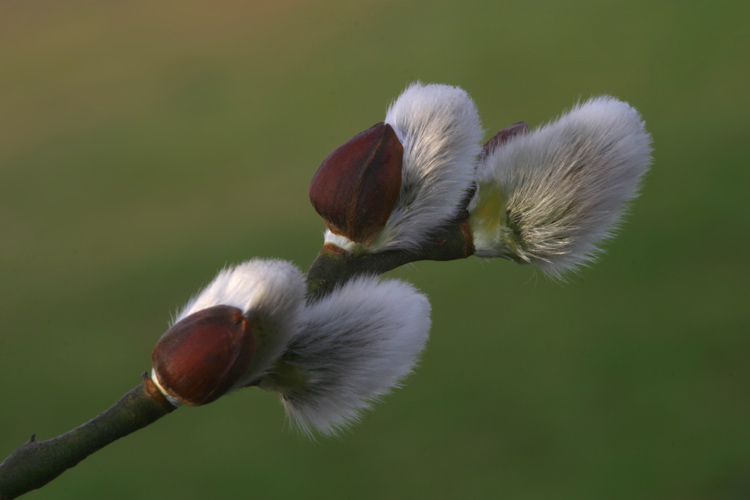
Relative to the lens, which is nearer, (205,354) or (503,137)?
(205,354)

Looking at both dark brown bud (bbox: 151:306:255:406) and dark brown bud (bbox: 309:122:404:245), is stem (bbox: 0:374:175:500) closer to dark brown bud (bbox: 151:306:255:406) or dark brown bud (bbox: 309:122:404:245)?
dark brown bud (bbox: 151:306:255:406)

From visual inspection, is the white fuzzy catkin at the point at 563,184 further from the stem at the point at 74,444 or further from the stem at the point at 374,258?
the stem at the point at 74,444

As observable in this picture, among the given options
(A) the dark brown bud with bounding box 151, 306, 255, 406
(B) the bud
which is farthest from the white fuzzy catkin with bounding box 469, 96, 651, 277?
(A) the dark brown bud with bounding box 151, 306, 255, 406

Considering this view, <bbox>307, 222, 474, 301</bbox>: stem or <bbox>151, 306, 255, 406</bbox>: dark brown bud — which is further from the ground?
<bbox>307, 222, 474, 301</bbox>: stem

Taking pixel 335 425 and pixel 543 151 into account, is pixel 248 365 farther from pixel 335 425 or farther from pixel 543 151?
pixel 543 151

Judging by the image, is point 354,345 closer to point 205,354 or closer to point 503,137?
point 205,354

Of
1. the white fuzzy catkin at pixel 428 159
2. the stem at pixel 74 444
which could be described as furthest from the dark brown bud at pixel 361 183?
the stem at pixel 74 444

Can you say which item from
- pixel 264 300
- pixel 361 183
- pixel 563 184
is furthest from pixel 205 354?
pixel 563 184
